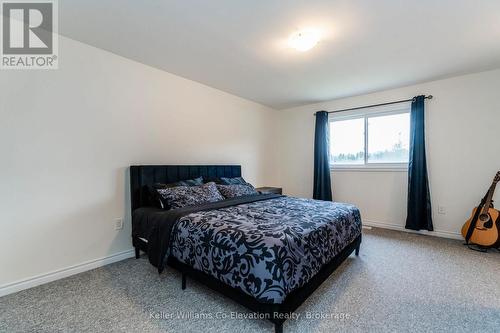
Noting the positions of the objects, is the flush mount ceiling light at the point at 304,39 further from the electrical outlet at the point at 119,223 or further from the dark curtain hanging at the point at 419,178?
the electrical outlet at the point at 119,223

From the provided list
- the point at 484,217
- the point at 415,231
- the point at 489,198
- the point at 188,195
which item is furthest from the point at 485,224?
the point at 188,195

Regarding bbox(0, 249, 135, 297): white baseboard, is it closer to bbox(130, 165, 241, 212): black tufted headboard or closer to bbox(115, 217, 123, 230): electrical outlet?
bbox(115, 217, 123, 230): electrical outlet

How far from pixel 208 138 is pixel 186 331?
270 cm

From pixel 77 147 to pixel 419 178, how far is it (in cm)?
454

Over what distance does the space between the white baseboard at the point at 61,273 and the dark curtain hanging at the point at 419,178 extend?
407cm

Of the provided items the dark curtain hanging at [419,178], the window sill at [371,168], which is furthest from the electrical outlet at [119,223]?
the dark curtain hanging at [419,178]

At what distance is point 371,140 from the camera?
4.12 m

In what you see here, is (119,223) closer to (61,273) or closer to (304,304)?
(61,273)

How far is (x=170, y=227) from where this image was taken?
80.4 inches

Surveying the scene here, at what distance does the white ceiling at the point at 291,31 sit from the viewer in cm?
186

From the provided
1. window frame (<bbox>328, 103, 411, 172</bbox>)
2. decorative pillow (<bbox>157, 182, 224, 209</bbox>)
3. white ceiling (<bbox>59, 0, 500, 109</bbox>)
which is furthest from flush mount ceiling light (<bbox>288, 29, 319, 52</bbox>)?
window frame (<bbox>328, 103, 411, 172</bbox>)

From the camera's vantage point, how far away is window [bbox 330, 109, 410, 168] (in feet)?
12.5

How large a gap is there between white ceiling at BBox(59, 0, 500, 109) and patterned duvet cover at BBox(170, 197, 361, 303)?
68.8 inches

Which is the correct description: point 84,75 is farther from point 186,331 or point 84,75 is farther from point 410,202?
point 410,202
